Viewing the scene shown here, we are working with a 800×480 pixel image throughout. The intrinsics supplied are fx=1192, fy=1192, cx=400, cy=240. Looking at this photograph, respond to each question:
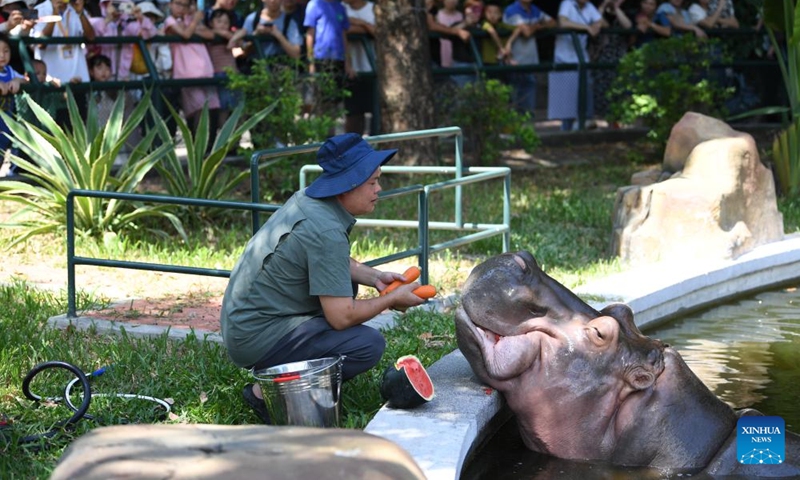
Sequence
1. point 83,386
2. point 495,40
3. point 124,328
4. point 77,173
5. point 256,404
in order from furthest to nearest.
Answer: point 495,40 → point 77,173 → point 124,328 → point 256,404 → point 83,386

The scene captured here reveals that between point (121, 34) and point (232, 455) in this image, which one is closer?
point (232, 455)

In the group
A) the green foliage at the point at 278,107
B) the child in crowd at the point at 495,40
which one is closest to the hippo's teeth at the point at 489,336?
the green foliage at the point at 278,107

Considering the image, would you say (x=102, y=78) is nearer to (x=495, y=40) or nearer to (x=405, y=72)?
(x=405, y=72)

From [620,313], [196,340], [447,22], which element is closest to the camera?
[620,313]

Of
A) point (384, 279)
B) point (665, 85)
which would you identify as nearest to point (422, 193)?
point (384, 279)

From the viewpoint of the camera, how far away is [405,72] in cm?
1238

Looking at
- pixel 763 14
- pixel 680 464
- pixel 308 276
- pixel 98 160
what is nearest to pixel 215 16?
pixel 98 160

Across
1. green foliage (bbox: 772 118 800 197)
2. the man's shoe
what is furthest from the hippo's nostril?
green foliage (bbox: 772 118 800 197)

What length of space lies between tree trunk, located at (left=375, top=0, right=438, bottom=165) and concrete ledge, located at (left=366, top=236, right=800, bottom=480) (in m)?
4.40

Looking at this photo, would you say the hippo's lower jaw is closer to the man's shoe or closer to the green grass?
the green grass

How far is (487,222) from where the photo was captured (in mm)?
10016

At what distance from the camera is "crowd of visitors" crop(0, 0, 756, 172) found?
435 inches

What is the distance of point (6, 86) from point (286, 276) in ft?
19.8

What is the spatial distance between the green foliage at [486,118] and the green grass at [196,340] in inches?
81.5
